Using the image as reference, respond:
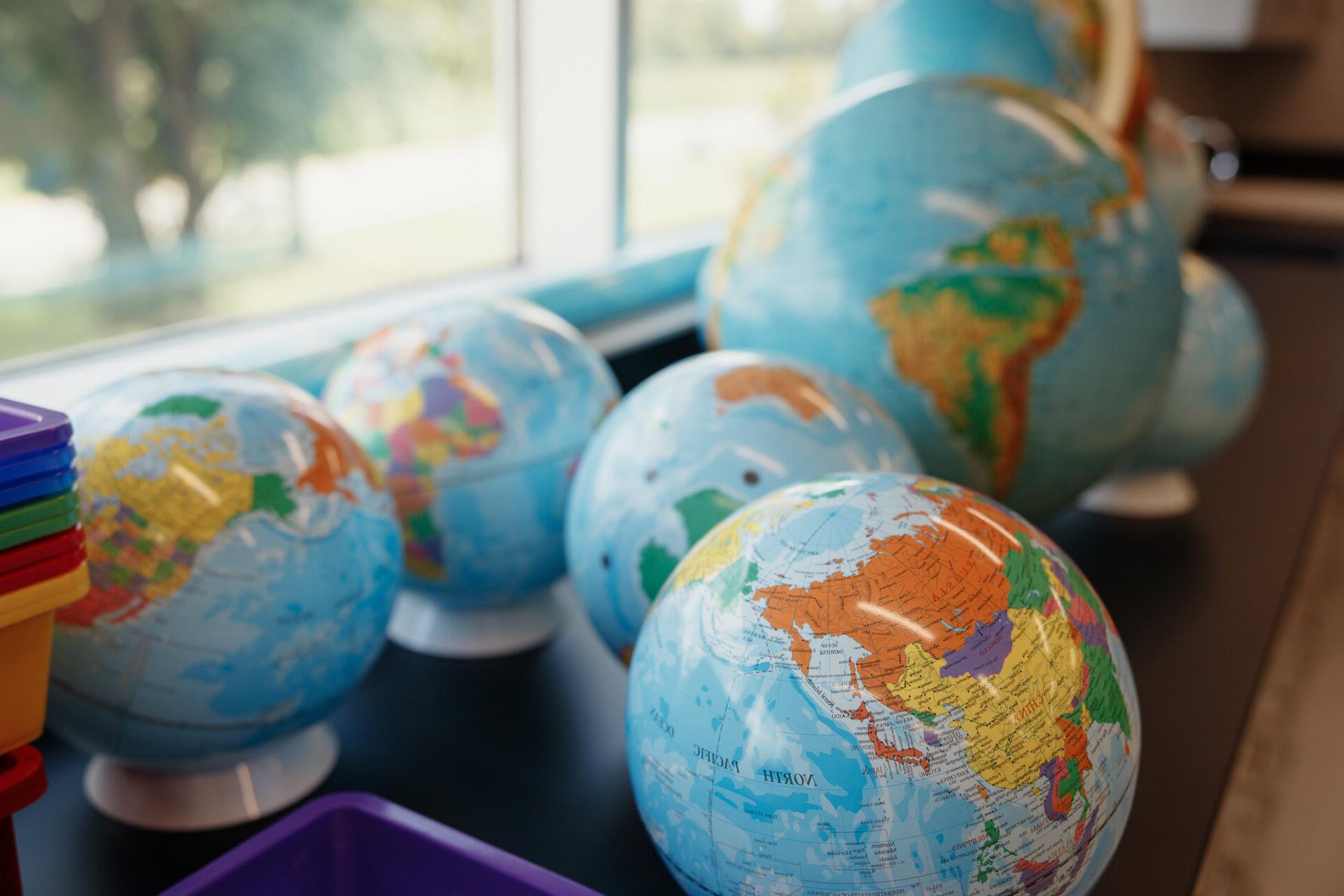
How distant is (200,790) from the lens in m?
0.73

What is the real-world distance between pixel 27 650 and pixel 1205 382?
108 cm

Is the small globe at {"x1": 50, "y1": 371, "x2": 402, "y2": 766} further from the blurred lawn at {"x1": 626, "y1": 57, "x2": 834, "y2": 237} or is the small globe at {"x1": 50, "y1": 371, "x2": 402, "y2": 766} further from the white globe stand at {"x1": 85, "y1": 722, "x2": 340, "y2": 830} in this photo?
the blurred lawn at {"x1": 626, "y1": 57, "x2": 834, "y2": 237}

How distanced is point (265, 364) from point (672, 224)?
44.4 inches

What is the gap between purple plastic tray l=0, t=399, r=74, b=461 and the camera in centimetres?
51

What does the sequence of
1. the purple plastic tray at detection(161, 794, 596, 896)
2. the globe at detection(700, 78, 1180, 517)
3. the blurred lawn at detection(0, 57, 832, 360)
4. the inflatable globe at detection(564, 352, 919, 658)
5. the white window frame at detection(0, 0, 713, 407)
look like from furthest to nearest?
1. the white window frame at detection(0, 0, 713, 407)
2. the blurred lawn at detection(0, 57, 832, 360)
3. the globe at detection(700, 78, 1180, 517)
4. the inflatable globe at detection(564, 352, 919, 658)
5. the purple plastic tray at detection(161, 794, 596, 896)

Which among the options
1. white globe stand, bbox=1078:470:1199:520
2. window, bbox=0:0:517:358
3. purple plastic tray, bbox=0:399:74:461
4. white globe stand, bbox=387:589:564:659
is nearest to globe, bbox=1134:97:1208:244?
white globe stand, bbox=1078:470:1199:520

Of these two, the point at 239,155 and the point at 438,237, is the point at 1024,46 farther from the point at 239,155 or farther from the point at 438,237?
the point at 239,155

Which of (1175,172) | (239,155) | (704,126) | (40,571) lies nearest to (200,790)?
(40,571)

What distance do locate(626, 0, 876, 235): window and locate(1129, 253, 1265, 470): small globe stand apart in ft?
2.31

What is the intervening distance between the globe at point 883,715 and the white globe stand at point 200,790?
0.27 meters

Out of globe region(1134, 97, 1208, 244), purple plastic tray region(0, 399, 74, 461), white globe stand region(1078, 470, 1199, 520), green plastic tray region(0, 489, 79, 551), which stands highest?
purple plastic tray region(0, 399, 74, 461)

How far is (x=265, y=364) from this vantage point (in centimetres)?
107

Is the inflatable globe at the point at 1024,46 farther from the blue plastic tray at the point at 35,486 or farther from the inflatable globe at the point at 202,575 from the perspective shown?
the blue plastic tray at the point at 35,486

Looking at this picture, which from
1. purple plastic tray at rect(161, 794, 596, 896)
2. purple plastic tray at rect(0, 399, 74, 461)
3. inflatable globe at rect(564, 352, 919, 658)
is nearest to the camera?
purple plastic tray at rect(0, 399, 74, 461)
